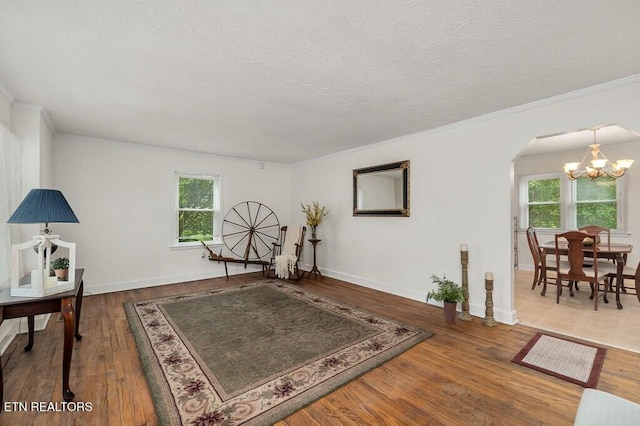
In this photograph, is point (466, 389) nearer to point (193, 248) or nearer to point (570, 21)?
point (570, 21)

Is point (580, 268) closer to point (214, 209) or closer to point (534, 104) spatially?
point (534, 104)

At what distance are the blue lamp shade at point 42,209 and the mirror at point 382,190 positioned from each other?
3882mm

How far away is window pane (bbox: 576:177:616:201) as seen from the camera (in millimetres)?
5270

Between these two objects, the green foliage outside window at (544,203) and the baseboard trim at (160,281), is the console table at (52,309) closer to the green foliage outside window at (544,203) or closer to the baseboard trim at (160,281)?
the baseboard trim at (160,281)

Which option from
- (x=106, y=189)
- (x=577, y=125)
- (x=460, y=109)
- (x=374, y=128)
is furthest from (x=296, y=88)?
(x=106, y=189)

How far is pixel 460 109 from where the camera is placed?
3.26 meters

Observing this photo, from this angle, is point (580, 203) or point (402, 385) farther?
point (580, 203)

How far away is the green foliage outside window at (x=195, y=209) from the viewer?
17.7ft

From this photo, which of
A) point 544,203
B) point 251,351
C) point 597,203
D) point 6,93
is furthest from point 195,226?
point 597,203

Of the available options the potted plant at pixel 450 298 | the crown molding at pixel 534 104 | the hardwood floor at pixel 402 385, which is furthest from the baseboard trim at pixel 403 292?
the crown molding at pixel 534 104

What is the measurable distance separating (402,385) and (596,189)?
6057mm

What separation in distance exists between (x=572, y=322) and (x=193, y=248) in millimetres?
5849

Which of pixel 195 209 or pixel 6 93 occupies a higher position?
pixel 6 93

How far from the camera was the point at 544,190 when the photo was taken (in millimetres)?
6160
